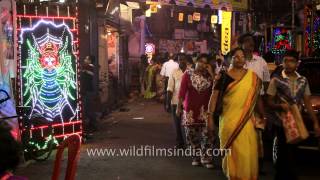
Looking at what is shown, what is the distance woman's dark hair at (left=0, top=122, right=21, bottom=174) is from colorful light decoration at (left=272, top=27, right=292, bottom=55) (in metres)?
18.5

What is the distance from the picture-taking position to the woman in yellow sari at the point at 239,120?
6809 mm

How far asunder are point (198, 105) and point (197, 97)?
142 millimetres

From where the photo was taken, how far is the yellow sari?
681 cm

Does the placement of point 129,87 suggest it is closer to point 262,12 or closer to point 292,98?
point 262,12

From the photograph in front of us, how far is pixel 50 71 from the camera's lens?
10.8m

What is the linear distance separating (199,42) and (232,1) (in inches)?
1155

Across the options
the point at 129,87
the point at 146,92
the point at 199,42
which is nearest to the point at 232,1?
the point at 146,92

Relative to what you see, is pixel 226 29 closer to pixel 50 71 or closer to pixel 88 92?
pixel 88 92

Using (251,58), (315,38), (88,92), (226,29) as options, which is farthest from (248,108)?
(226,29)

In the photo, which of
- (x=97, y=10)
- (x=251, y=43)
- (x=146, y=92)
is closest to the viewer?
(x=251, y=43)

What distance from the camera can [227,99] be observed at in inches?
271

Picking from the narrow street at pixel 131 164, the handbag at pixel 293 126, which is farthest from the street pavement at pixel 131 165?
the handbag at pixel 293 126

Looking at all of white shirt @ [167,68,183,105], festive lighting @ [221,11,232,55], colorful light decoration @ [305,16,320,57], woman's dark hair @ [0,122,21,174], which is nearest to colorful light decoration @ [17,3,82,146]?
white shirt @ [167,68,183,105]

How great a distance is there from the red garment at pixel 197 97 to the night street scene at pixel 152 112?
2 centimetres
